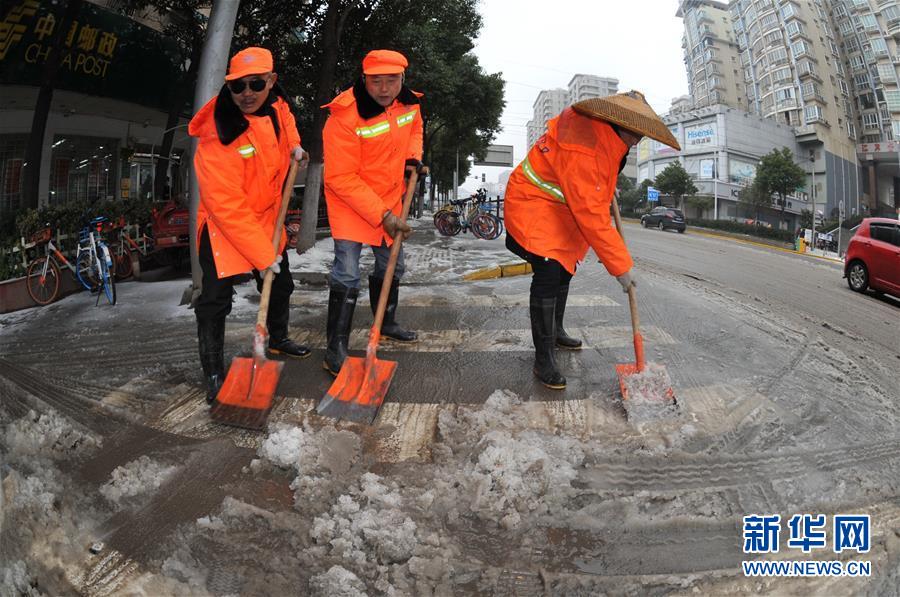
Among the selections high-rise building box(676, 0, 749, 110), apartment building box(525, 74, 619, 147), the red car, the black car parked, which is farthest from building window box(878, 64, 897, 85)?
apartment building box(525, 74, 619, 147)

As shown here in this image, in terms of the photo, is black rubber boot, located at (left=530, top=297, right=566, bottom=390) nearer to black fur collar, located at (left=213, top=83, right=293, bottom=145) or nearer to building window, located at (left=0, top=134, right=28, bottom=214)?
black fur collar, located at (left=213, top=83, right=293, bottom=145)

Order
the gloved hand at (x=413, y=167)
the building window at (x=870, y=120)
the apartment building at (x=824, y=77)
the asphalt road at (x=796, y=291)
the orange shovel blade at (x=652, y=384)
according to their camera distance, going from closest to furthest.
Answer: the orange shovel blade at (x=652, y=384) < the gloved hand at (x=413, y=167) < the asphalt road at (x=796, y=291) < the apartment building at (x=824, y=77) < the building window at (x=870, y=120)

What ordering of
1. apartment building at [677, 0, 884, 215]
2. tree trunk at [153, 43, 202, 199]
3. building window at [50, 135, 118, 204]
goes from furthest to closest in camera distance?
apartment building at [677, 0, 884, 215], tree trunk at [153, 43, 202, 199], building window at [50, 135, 118, 204]

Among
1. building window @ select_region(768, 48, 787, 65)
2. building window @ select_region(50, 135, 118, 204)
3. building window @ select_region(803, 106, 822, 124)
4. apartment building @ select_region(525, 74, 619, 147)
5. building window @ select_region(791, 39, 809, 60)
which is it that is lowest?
building window @ select_region(50, 135, 118, 204)

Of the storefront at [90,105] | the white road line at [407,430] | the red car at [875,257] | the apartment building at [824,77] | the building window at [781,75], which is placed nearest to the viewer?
the white road line at [407,430]

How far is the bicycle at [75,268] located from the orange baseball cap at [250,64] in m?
3.70

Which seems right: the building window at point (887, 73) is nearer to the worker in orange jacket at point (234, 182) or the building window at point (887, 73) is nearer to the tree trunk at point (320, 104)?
the tree trunk at point (320, 104)

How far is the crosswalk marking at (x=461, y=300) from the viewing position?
534cm

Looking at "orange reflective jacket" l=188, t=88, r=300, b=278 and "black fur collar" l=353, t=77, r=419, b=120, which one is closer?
"orange reflective jacket" l=188, t=88, r=300, b=278

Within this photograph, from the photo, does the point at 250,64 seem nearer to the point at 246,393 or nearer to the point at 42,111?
the point at 246,393

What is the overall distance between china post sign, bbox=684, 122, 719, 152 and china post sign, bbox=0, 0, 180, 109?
56.2 m

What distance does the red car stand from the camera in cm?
809

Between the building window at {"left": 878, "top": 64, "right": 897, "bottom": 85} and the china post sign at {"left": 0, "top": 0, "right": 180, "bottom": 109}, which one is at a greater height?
the building window at {"left": 878, "top": 64, "right": 897, "bottom": 85}

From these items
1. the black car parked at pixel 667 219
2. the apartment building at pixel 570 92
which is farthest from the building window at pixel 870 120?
the apartment building at pixel 570 92
